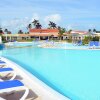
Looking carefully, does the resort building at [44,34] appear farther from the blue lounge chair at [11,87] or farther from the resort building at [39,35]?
the blue lounge chair at [11,87]

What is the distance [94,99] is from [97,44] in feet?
51.6

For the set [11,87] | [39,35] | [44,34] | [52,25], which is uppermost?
[52,25]

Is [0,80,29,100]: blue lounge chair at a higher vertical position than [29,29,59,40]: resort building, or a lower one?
higher

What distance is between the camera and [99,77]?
8477mm

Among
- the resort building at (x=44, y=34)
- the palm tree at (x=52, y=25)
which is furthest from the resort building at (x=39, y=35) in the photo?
the palm tree at (x=52, y=25)

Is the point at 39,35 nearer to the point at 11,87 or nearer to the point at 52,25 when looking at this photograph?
the point at 52,25

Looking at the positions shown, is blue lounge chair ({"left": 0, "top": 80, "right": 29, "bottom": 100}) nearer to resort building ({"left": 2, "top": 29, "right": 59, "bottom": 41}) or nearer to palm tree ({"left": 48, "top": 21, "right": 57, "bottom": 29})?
resort building ({"left": 2, "top": 29, "right": 59, "bottom": 41})

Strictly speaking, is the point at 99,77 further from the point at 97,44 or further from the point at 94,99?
the point at 97,44

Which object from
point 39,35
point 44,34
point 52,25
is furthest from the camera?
point 52,25

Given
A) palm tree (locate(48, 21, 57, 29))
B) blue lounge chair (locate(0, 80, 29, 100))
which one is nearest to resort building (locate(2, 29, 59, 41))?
palm tree (locate(48, 21, 57, 29))

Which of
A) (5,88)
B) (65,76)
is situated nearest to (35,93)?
(5,88)

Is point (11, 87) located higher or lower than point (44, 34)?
higher

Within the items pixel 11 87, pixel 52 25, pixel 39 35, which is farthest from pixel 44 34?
pixel 11 87

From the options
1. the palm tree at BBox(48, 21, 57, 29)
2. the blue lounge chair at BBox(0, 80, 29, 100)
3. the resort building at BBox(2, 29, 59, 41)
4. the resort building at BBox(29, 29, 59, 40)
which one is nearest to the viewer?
the blue lounge chair at BBox(0, 80, 29, 100)
